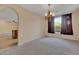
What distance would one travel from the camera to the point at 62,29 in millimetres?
8820

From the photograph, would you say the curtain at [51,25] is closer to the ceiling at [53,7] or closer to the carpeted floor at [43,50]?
the ceiling at [53,7]

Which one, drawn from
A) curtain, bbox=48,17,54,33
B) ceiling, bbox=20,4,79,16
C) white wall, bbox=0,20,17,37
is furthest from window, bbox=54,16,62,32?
white wall, bbox=0,20,17,37

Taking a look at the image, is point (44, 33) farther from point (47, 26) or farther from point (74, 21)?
point (74, 21)

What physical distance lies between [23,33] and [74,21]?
13.4 ft

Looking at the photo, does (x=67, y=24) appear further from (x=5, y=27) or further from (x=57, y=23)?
(x=5, y=27)

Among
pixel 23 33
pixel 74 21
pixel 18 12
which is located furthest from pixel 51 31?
pixel 18 12

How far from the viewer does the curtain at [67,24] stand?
803 cm

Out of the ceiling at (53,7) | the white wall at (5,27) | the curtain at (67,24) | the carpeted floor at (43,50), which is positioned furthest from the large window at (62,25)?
the white wall at (5,27)

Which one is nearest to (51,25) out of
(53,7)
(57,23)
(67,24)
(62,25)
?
(57,23)

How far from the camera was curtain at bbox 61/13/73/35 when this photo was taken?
8.03 metres

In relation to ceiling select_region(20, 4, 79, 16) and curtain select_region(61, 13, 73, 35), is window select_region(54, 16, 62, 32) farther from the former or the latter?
ceiling select_region(20, 4, 79, 16)

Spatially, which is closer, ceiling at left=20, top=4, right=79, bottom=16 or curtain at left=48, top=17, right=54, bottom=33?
ceiling at left=20, top=4, right=79, bottom=16

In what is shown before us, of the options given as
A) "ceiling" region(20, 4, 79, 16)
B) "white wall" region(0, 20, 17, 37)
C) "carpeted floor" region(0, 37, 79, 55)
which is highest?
"ceiling" region(20, 4, 79, 16)

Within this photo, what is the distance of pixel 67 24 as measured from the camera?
8320 mm
